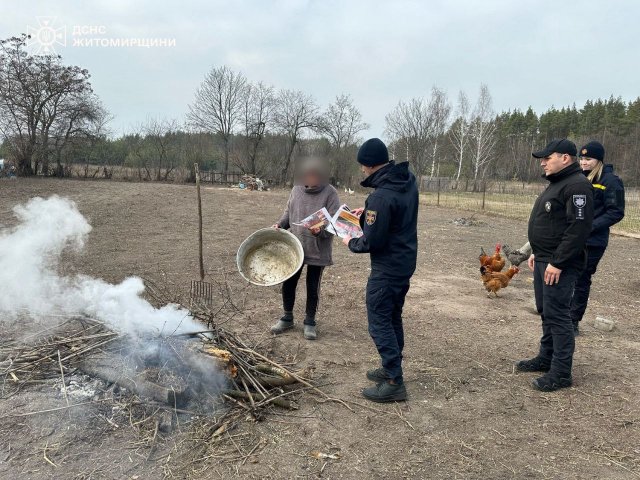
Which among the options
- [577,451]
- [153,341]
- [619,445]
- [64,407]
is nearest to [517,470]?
[577,451]

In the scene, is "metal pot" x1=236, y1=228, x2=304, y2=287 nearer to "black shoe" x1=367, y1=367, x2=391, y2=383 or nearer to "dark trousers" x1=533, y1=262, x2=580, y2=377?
"black shoe" x1=367, y1=367, x2=391, y2=383

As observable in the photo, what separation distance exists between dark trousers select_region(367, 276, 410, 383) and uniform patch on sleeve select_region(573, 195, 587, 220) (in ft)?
4.59

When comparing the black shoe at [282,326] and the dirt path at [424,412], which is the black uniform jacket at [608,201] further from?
the black shoe at [282,326]

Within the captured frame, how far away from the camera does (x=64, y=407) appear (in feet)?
9.75

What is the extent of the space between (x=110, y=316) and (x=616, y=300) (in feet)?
→ 23.3

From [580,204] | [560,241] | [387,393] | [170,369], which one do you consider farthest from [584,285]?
[170,369]

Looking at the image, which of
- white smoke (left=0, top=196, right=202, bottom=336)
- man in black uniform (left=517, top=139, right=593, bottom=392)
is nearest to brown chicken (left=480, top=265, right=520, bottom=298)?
man in black uniform (left=517, top=139, right=593, bottom=392)

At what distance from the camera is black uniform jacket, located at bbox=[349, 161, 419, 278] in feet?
10.6

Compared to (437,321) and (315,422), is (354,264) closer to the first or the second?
(437,321)

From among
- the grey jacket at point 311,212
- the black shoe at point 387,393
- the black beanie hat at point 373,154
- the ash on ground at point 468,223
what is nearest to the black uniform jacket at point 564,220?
the black beanie hat at point 373,154

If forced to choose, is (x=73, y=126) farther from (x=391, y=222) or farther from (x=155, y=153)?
(x=391, y=222)

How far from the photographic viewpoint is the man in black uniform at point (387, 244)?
10.7 feet

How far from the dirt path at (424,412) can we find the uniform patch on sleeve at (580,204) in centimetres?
147

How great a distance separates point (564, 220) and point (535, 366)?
1.39 m
